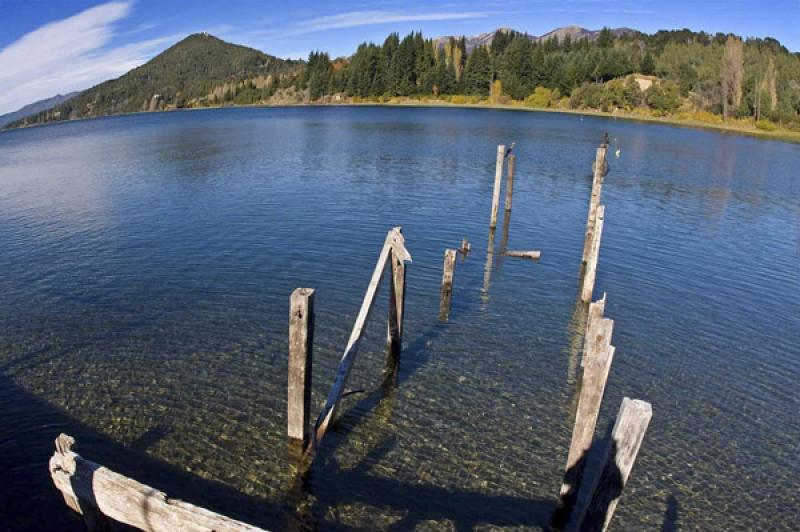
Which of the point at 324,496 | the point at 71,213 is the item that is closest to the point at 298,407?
the point at 324,496

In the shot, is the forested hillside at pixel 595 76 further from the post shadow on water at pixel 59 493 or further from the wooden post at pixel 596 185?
the post shadow on water at pixel 59 493

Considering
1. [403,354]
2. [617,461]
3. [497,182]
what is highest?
[497,182]

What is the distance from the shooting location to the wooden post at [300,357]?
9.84 m

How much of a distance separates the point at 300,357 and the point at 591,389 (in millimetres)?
5323

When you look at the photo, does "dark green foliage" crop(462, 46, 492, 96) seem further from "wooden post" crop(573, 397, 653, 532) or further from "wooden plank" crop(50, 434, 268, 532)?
"wooden plank" crop(50, 434, 268, 532)

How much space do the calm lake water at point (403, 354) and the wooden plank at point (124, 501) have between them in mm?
3120

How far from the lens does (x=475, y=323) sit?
1906 centimetres

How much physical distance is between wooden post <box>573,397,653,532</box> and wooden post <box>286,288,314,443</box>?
17.7ft

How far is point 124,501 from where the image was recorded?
700cm

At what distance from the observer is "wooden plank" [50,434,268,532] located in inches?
252

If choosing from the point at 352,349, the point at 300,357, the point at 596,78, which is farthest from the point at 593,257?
the point at 596,78

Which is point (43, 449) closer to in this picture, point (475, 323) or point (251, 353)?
point (251, 353)

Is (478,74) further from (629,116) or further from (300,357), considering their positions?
(300,357)

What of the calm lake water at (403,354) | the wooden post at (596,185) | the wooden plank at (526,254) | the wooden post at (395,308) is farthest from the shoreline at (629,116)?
the wooden post at (395,308)
